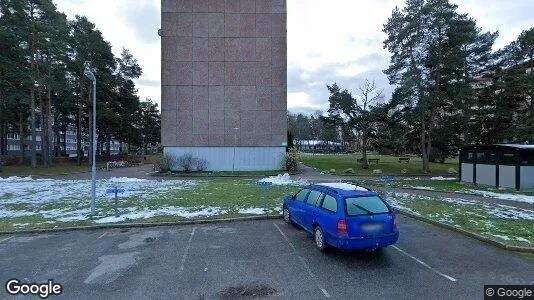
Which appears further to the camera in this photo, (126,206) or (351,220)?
(126,206)

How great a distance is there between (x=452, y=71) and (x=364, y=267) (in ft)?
108

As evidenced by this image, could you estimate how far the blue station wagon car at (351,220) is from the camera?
7.48 metres

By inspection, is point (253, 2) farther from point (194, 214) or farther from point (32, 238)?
point (32, 238)

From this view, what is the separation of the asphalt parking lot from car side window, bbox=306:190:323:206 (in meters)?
1.10

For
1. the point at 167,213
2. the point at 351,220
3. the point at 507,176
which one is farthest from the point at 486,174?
the point at 167,213

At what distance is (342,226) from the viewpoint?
7516mm

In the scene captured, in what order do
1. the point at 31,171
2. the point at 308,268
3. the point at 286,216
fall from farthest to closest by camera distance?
the point at 31,171, the point at 286,216, the point at 308,268

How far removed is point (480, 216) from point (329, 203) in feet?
25.4

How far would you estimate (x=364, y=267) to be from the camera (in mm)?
7457

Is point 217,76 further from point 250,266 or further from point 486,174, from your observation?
point 250,266

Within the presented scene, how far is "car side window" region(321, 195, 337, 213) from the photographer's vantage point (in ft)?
26.3

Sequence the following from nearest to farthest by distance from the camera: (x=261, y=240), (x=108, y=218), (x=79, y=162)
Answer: (x=261, y=240) → (x=108, y=218) → (x=79, y=162)

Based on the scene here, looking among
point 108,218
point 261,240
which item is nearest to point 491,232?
point 261,240

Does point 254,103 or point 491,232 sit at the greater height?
point 254,103
